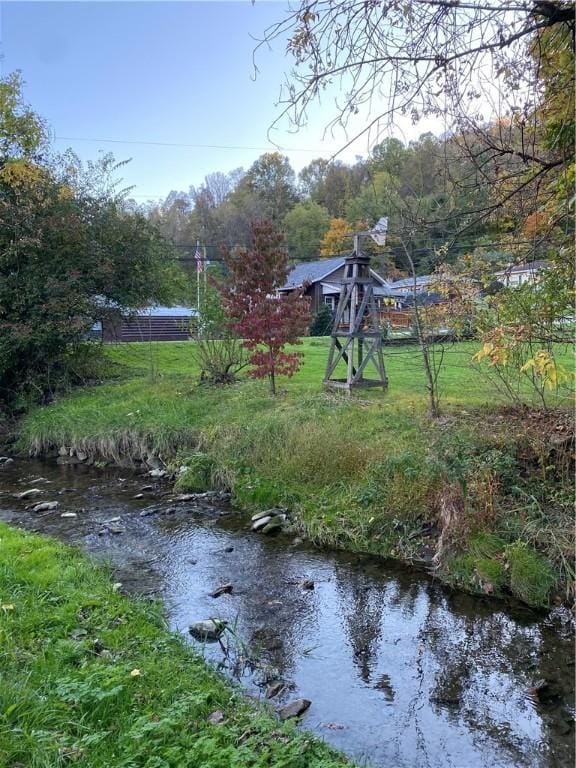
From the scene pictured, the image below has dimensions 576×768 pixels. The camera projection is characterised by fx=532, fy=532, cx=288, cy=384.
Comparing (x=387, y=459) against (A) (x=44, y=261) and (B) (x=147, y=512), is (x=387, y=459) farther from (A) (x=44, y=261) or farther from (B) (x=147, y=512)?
(A) (x=44, y=261)

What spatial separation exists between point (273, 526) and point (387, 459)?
5.49 feet

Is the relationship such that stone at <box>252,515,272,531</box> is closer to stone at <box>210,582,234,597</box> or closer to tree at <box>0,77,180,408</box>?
stone at <box>210,582,234,597</box>

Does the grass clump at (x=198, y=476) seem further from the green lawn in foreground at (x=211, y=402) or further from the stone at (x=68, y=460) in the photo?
the stone at (x=68, y=460)

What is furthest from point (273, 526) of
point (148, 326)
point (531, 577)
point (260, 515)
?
point (148, 326)

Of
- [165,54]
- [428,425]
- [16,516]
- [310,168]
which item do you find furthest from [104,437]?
[310,168]

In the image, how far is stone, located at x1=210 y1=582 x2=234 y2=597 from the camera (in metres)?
5.07

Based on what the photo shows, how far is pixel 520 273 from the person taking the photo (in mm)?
5801

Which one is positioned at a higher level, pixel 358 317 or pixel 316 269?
pixel 316 269

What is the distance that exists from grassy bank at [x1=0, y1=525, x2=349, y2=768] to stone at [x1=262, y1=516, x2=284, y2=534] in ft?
7.91

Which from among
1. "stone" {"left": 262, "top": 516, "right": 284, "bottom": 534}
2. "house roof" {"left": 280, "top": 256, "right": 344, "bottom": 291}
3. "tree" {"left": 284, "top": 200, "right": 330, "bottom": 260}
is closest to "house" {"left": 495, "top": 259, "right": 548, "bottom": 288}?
"stone" {"left": 262, "top": 516, "right": 284, "bottom": 534}

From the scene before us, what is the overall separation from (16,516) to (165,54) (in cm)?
748

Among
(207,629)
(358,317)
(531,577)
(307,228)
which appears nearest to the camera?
(207,629)

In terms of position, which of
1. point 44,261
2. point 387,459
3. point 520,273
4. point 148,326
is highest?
point 44,261

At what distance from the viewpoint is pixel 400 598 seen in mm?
5074
